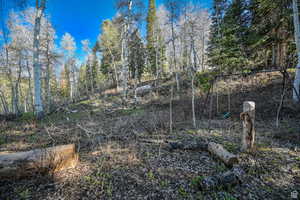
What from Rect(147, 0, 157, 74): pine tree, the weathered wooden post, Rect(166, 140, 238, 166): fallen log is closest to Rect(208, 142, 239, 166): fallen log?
Rect(166, 140, 238, 166): fallen log

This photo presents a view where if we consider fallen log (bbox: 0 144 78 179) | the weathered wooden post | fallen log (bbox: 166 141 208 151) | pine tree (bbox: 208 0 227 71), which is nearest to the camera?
fallen log (bbox: 0 144 78 179)

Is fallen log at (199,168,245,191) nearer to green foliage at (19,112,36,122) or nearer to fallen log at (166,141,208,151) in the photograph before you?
fallen log at (166,141,208,151)

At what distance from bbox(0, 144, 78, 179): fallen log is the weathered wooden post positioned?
13.3 ft

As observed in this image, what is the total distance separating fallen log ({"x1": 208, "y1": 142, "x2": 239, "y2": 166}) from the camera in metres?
2.64

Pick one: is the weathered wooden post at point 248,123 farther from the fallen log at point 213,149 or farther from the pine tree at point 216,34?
the pine tree at point 216,34

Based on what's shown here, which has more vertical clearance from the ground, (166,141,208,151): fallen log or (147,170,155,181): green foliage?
(166,141,208,151): fallen log

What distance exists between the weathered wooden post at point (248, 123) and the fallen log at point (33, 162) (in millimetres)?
4064

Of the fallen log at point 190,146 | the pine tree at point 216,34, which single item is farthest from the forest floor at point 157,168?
the pine tree at point 216,34

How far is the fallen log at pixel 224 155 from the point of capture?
2.64m

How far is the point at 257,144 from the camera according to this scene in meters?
3.54

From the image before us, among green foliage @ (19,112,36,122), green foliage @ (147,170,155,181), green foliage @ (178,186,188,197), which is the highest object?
green foliage @ (19,112,36,122)

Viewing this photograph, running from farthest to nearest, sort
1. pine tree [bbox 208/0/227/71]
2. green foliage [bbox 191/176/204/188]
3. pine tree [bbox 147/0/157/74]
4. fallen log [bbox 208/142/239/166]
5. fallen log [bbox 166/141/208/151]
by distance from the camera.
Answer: pine tree [bbox 147/0/157/74]
pine tree [bbox 208/0/227/71]
fallen log [bbox 166/141/208/151]
fallen log [bbox 208/142/239/166]
green foliage [bbox 191/176/204/188]

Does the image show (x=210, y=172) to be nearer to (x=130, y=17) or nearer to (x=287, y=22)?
(x=130, y=17)

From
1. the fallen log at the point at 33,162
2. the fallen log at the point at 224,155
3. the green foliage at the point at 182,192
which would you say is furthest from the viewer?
the fallen log at the point at 224,155
